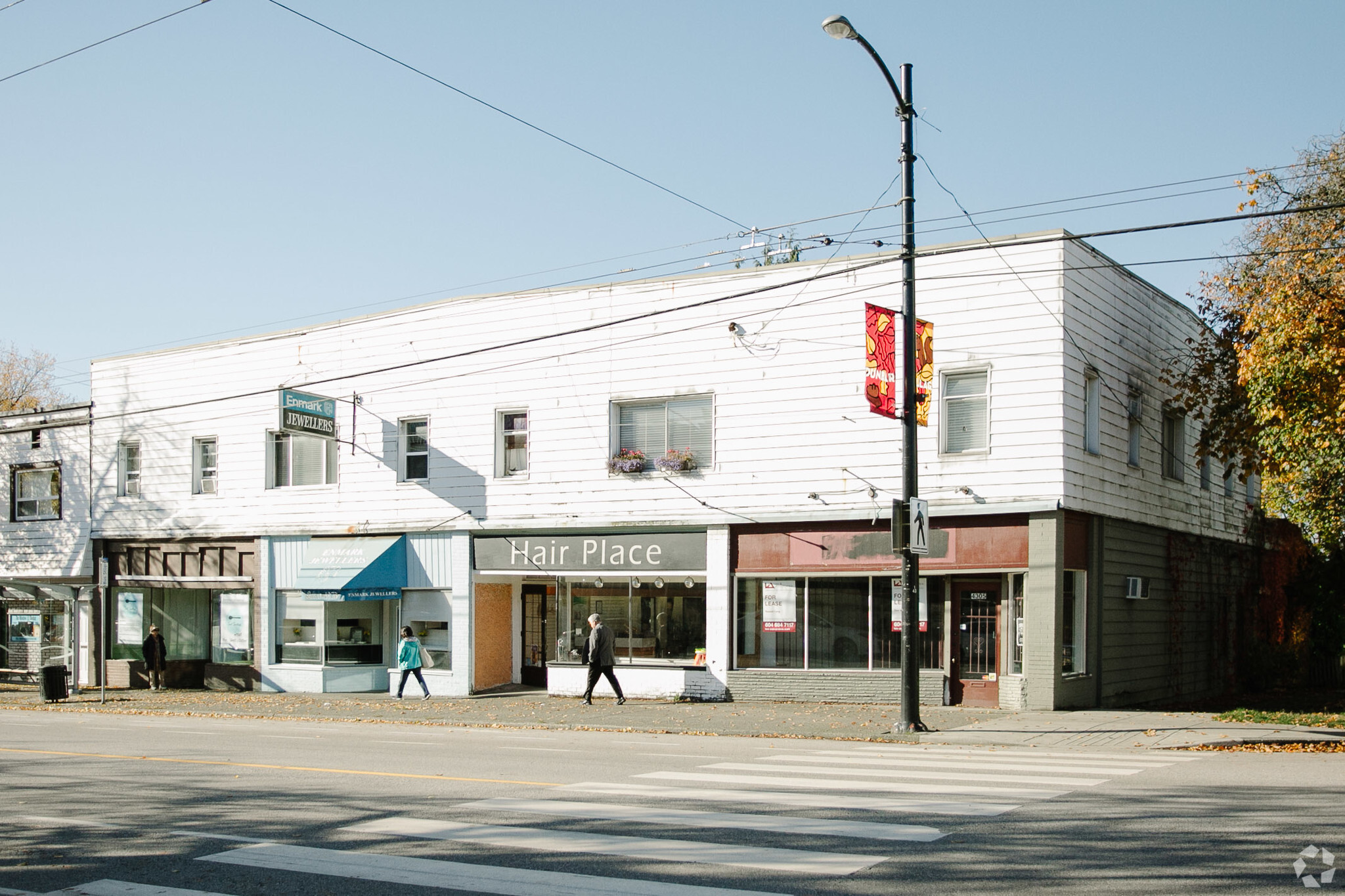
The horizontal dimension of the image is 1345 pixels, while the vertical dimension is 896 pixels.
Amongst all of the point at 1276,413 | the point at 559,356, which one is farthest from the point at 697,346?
the point at 1276,413

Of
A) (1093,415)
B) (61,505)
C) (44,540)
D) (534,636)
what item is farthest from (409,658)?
(44,540)

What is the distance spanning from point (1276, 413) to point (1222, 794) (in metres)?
10.5

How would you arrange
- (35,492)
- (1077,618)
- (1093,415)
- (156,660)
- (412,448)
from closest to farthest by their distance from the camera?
(1077,618)
(1093,415)
(412,448)
(156,660)
(35,492)

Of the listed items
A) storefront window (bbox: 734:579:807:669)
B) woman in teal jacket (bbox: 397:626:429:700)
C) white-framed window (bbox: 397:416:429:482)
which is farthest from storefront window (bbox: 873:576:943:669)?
white-framed window (bbox: 397:416:429:482)

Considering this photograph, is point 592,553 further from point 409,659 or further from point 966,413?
point 966,413

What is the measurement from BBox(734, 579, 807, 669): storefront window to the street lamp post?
5.28 metres

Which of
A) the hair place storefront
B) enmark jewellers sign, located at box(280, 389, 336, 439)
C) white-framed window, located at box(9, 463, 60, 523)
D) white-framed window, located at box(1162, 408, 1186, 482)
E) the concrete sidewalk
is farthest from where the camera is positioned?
white-framed window, located at box(9, 463, 60, 523)

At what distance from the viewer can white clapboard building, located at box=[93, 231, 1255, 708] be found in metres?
21.0

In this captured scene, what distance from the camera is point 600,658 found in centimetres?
2273

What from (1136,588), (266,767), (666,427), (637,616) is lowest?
(266,767)

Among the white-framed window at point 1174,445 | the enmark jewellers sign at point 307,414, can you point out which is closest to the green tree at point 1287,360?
the white-framed window at point 1174,445

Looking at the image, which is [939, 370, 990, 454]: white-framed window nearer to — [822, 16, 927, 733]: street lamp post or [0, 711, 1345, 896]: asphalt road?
[822, 16, 927, 733]: street lamp post

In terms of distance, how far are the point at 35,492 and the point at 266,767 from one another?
23.8m

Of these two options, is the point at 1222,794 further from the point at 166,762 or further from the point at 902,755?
the point at 166,762
